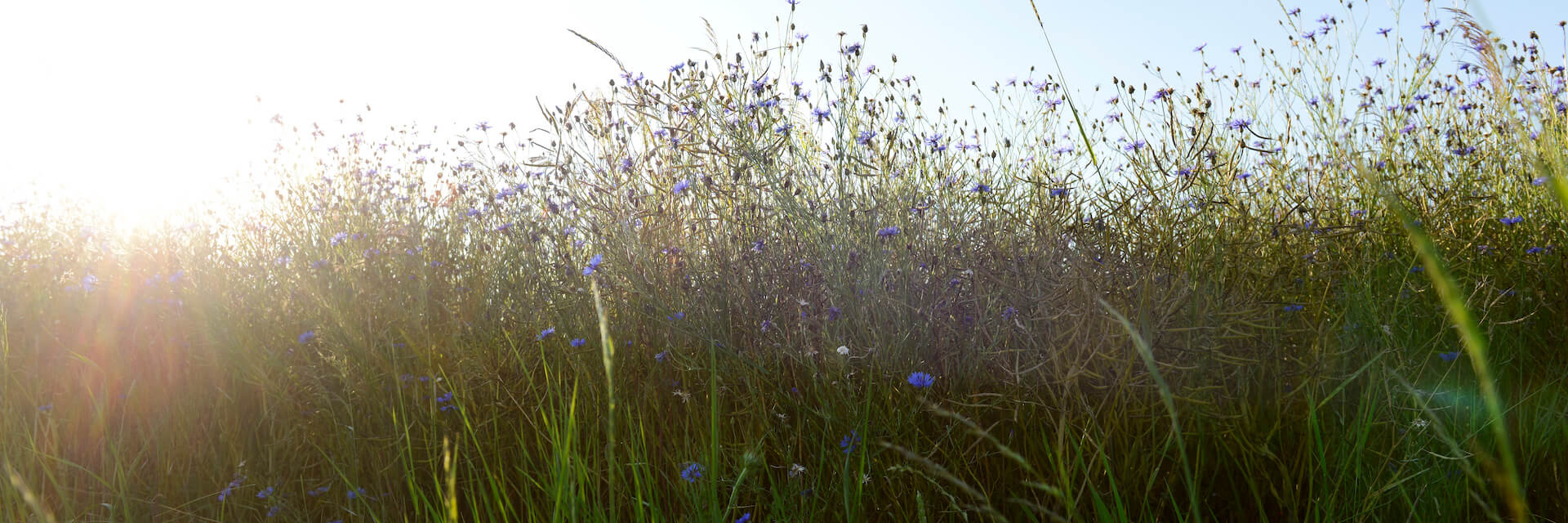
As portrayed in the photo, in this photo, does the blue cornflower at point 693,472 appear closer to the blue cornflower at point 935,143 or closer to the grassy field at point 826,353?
the grassy field at point 826,353

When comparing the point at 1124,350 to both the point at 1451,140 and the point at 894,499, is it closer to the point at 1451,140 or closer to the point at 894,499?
the point at 894,499

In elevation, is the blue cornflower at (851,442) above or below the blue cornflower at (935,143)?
below

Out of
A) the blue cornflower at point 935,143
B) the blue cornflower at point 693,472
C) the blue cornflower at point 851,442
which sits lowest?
the blue cornflower at point 693,472

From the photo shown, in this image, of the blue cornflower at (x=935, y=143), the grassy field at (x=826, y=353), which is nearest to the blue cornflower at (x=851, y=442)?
the grassy field at (x=826, y=353)

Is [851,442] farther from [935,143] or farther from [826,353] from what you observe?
[935,143]

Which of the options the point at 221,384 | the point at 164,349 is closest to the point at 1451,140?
the point at 221,384

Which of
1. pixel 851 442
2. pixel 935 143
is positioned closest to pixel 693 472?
pixel 851 442

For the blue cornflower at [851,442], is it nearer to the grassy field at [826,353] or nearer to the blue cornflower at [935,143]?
the grassy field at [826,353]

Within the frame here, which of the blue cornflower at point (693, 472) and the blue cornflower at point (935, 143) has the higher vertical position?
the blue cornflower at point (935, 143)

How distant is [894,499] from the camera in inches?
56.6

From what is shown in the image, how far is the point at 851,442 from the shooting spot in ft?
4.96

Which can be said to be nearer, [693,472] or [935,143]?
[693,472]

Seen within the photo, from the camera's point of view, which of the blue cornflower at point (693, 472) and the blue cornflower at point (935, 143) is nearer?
the blue cornflower at point (693, 472)

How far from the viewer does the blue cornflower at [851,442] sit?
149 centimetres
